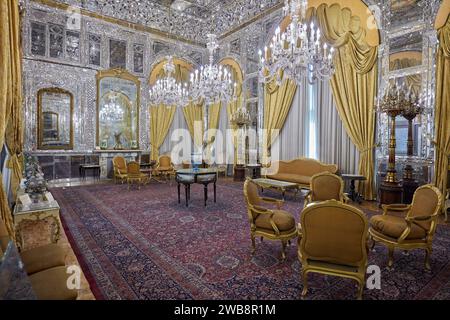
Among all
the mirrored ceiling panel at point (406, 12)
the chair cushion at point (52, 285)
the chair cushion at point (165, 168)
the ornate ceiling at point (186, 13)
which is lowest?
the chair cushion at point (52, 285)

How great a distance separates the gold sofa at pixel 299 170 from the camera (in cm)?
712

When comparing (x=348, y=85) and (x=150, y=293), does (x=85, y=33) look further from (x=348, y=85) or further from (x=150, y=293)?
(x=150, y=293)

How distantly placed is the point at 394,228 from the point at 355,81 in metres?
4.90

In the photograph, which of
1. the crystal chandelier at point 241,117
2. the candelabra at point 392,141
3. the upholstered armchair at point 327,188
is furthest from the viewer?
the crystal chandelier at point 241,117

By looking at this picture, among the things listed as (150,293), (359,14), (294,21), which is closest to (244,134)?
(359,14)

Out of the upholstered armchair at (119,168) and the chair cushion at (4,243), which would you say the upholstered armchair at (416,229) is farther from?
the upholstered armchair at (119,168)

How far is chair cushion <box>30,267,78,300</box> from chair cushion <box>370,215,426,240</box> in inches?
132

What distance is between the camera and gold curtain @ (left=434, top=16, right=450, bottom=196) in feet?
17.6

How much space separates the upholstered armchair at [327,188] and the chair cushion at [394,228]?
1.03m

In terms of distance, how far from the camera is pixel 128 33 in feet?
35.0

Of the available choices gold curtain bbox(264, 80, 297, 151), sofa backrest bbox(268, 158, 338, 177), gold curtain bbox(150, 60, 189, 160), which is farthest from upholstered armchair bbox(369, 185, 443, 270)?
gold curtain bbox(150, 60, 189, 160)

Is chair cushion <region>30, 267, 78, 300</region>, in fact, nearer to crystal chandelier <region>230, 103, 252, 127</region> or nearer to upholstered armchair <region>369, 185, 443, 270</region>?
upholstered armchair <region>369, 185, 443, 270</region>

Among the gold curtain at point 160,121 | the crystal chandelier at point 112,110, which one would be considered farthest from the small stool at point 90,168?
the gold curtain at point 160,121
